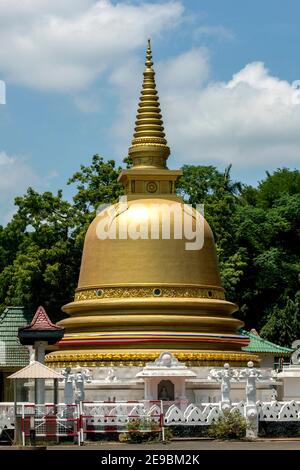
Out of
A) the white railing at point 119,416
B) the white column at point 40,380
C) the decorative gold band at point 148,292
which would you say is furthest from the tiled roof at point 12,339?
the white railing at point 119,416

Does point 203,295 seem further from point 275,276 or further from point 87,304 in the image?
point 275,276

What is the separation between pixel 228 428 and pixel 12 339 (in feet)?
68.9

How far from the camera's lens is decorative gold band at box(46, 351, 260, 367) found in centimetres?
4866

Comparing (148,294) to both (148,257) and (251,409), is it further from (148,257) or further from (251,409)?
(251,409)

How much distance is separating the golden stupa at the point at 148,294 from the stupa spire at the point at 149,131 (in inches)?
1.9

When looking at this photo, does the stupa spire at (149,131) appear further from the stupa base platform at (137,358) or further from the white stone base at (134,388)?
the white stone base at (134,388)

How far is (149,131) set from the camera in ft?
179

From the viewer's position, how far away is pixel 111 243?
52094 mm

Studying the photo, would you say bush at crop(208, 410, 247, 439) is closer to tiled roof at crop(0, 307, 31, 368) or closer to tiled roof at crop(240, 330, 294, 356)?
tiled roof at crop(240, 330, 294, 356)

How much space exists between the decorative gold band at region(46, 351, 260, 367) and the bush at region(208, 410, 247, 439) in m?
7.51
